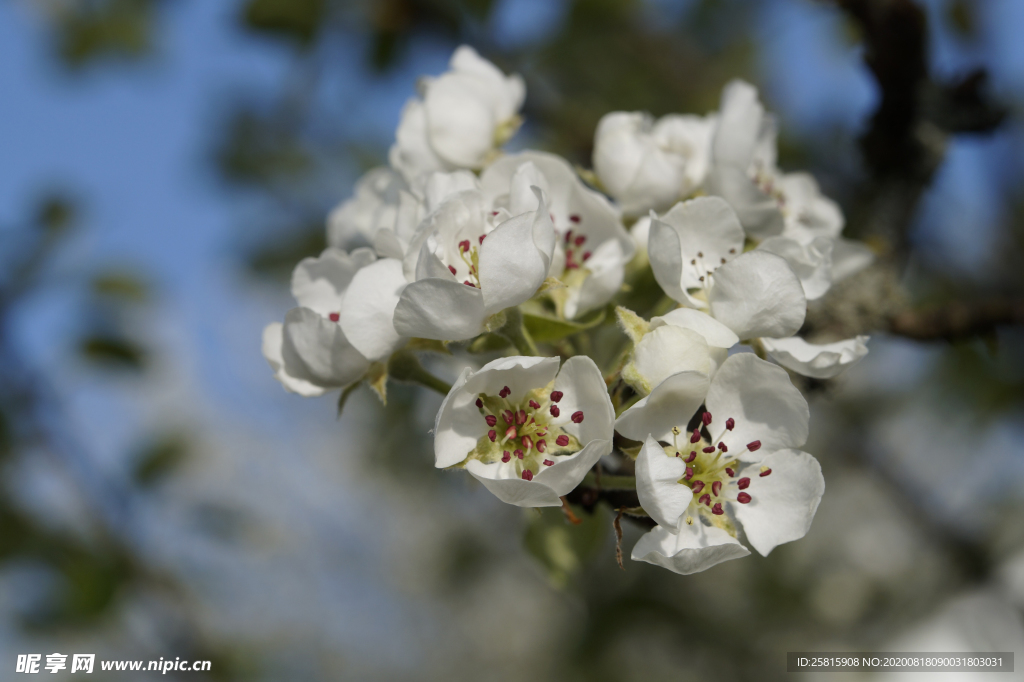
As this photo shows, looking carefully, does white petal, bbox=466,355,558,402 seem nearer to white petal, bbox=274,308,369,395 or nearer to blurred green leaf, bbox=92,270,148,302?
white petal, bbox=274,308,369,395

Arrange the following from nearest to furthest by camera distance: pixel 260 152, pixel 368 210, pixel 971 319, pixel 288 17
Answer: pixel 368 210, pixel 971 319, pixel 288 17, pixel 260 152

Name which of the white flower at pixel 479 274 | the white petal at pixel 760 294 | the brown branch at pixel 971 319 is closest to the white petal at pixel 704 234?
the white petal at pixel 760 294

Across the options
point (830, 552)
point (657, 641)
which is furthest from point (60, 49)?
point (830, 552)

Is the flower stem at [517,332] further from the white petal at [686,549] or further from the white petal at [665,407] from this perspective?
the white petal at [686,549]

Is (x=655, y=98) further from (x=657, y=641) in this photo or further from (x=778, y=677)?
(x=778, y=677)

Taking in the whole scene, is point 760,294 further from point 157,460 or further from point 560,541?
point 157,460

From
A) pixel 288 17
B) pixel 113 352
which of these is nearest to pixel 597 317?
pixel 288 17
